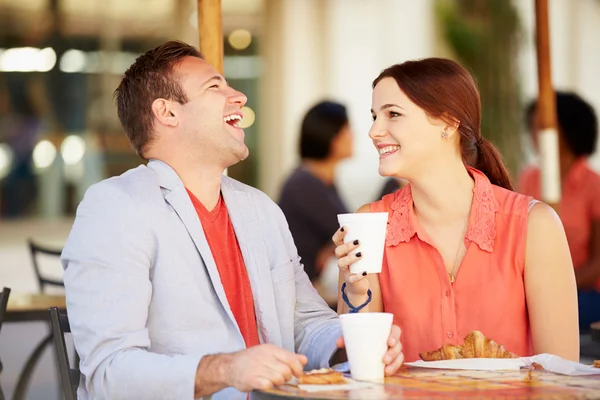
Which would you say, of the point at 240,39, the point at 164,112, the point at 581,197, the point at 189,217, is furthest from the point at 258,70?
the point at 189,217

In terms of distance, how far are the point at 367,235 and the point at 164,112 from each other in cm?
84

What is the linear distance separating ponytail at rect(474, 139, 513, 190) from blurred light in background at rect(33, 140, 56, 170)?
8.16 meters

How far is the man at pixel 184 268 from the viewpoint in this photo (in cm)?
221

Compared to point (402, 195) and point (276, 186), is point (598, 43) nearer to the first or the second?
point (276, 186)

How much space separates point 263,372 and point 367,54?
9597 mm

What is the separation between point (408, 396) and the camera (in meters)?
1.88

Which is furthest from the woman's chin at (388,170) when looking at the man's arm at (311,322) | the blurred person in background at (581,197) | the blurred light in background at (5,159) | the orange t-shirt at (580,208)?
the blurred light in background at (5,159)

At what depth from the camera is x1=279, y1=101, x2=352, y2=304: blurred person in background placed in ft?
18.8

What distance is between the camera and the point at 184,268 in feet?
8.30

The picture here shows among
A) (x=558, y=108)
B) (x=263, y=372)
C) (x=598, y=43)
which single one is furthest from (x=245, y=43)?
(x=263, y=372)

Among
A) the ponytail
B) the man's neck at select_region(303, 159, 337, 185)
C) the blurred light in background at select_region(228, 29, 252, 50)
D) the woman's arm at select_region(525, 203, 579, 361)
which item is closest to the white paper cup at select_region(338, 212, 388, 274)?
the woman's arm at select_region(525, 203, 579, 361)

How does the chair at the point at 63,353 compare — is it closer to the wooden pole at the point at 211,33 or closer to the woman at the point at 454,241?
the woman at the point at 454,241

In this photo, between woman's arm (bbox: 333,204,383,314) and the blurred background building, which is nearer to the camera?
woman's arm (bbox: 333,204,383,314)

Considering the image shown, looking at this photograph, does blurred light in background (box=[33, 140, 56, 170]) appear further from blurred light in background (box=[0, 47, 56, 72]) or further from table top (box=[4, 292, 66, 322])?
table top (box=[4, 292, 66, 322])
